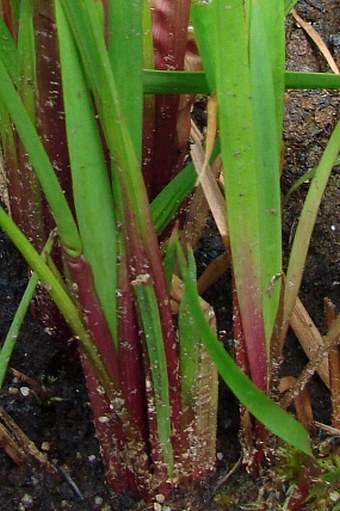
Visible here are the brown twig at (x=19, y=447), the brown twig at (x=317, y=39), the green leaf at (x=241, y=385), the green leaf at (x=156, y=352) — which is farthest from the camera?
the brown twig at (x=317, y=39)

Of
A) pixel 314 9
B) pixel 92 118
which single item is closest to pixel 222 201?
pixel 92 118

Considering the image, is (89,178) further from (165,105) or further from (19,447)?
(19,447)

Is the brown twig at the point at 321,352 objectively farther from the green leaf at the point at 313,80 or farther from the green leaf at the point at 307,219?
the green leaf at the point at 313,80

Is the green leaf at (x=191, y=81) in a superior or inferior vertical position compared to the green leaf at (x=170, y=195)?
superior

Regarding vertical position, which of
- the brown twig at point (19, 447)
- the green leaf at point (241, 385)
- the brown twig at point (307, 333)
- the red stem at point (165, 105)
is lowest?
the brown twig at point (19, 447)

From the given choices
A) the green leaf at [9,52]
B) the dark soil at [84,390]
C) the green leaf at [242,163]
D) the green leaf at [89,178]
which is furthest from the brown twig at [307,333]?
the green leaf at [9,52]

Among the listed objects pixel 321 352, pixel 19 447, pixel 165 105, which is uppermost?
pixel 165 105

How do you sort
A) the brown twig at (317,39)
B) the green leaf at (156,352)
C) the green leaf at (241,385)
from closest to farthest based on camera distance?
the green leaf at (241,385) → the green leaf at (156,352) → the brown twig at (317,39)

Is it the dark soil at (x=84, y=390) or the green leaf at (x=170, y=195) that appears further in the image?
the dark soil at (x=84, y=390)

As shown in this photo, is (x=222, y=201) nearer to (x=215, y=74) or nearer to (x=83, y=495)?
(x=215, y=74)

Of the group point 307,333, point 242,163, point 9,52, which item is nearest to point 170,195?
point 242,163
